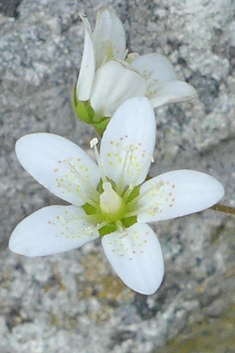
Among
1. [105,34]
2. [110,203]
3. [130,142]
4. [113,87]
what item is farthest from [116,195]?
[105,34]

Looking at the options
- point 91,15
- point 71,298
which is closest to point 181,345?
point 71,298

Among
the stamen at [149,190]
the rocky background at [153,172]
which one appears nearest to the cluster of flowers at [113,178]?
the stamen at [149,190]

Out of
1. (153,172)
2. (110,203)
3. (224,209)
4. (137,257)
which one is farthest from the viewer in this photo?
(153,172)

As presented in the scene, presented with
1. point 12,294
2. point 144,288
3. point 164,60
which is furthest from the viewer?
point 12,294

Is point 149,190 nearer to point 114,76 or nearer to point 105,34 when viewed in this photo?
point 114,76

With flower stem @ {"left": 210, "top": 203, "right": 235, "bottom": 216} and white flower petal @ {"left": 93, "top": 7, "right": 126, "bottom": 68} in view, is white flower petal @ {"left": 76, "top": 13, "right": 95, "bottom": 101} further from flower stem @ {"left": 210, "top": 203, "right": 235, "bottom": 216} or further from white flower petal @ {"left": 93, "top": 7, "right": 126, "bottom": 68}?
flower stem @ {"left": 210, "top": 203, "right": 235, "bottom": 216}

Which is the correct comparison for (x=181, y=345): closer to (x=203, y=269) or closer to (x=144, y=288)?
(x=203, y=269)

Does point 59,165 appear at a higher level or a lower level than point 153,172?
higher
